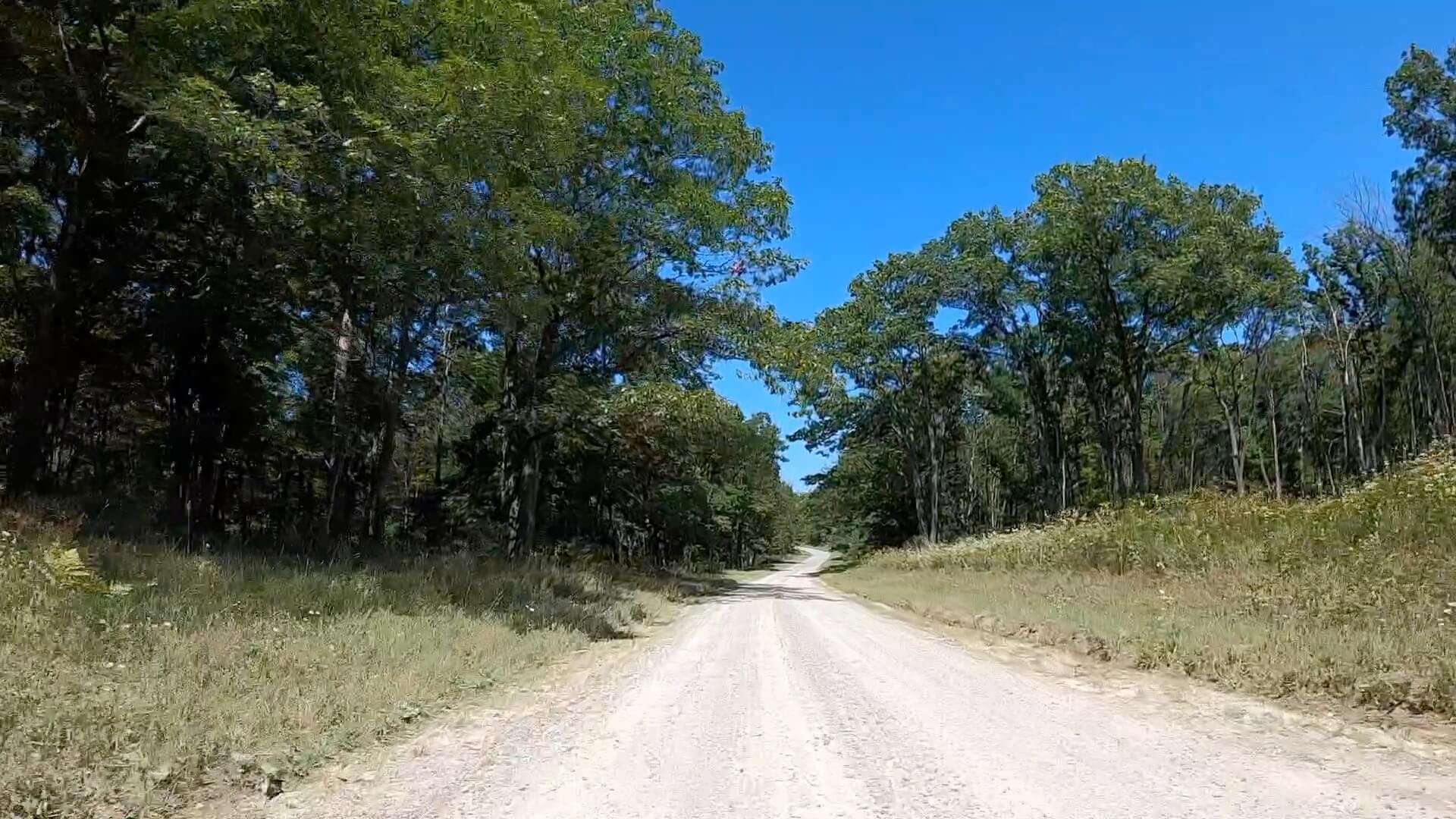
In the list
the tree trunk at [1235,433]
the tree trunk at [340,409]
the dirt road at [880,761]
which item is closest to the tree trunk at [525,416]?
the tree trunk at [340,409]

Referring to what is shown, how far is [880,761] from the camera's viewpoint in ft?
Answer: 16.0

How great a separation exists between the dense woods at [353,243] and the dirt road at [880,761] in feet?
23.5

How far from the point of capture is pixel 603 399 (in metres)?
19.0

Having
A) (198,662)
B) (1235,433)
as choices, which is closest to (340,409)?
(198,662)

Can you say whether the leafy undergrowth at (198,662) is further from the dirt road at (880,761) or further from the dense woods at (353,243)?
the dense woods at (353,243)

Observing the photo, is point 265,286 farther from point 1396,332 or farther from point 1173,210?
point 1396,332

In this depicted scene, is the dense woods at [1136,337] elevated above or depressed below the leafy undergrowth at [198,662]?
above

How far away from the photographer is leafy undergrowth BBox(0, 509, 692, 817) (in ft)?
14.3

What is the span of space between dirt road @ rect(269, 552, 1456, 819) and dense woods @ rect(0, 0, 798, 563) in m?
7.16

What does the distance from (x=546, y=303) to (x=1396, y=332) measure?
43939 mm

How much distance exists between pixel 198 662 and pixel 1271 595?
1110 cm

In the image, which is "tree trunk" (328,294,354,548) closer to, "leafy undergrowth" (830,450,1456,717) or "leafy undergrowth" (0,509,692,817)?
"leafy undergrowth" (0,509,692,817)

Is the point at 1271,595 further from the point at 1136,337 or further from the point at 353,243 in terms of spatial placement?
the point at 1136,337

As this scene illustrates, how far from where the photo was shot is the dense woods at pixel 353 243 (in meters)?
10.2
